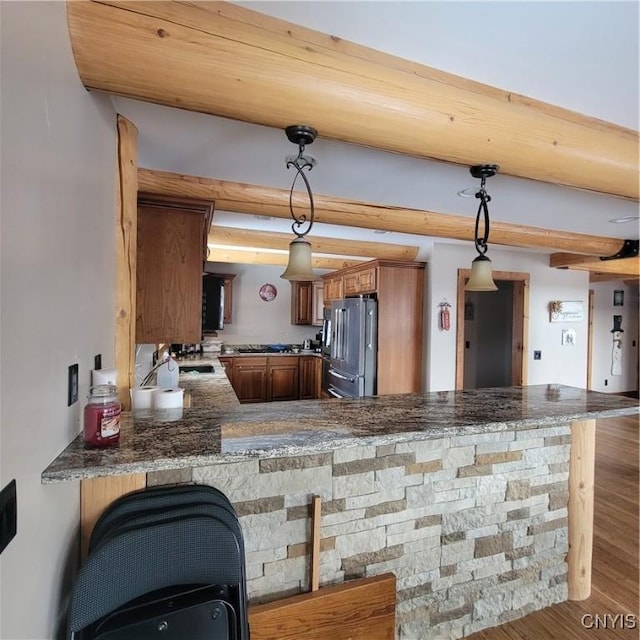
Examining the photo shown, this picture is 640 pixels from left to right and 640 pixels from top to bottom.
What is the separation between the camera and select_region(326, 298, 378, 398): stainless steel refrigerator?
4051mm

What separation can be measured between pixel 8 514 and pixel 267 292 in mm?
5833

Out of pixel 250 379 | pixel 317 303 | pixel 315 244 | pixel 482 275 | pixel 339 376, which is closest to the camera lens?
pixel 482 275

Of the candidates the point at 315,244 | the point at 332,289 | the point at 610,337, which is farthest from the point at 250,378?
the point at 610,337

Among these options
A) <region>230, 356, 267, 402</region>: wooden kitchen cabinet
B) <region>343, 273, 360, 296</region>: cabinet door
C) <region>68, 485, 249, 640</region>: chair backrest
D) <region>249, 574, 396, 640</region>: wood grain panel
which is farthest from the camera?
<region>230, 356, 267, 402</region>: wooden kitchen cabinet

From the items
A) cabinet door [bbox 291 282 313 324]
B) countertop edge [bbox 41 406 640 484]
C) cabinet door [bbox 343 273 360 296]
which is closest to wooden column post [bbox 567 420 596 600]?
countertop edge [bbox 41 406 640 484]

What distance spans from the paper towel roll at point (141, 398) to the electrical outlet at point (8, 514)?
31.0 inches

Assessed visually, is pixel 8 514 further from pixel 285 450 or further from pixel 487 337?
pixel 487 337

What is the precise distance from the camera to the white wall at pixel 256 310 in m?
6.34

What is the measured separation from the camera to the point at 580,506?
76.2 inches

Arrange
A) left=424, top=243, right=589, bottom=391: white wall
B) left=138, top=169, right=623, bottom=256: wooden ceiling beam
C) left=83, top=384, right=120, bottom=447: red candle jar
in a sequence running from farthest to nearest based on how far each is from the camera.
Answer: left=424, top=243, right=589, bottom=391: white wall → left=138, top=169, right=623, bottom=256: wooden ceiling beam → left=83, top=384, right=120, bottom=447: red candle jar

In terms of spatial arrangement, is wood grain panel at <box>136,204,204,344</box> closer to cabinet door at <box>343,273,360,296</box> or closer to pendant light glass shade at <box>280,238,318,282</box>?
pendant light glass shade at <box>280,238,318,282</box>

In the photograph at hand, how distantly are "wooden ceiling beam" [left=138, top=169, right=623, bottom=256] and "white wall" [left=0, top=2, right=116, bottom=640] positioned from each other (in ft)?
3.63

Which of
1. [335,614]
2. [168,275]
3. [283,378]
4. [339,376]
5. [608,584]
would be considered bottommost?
[608,584]

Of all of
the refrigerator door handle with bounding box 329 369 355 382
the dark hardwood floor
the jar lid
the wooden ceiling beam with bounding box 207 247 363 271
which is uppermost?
the wooden ceiling beam with bounding box 207 247 363 271
